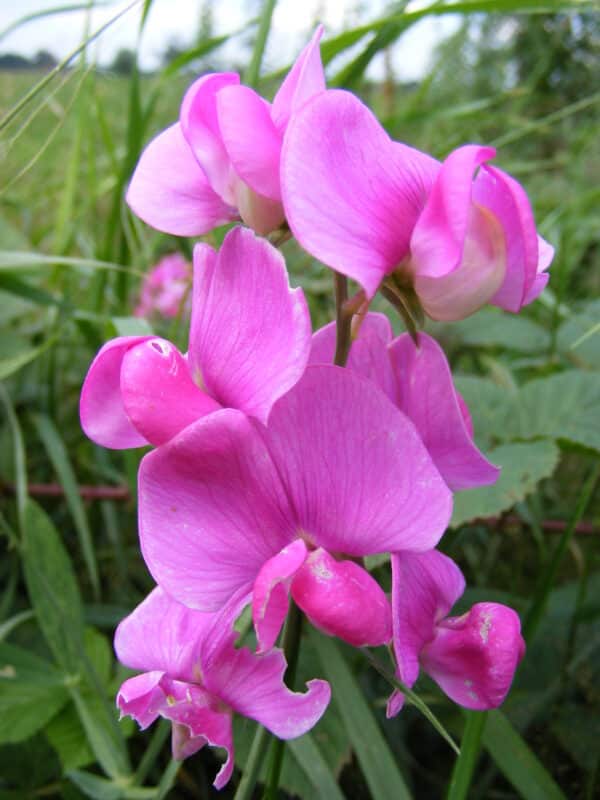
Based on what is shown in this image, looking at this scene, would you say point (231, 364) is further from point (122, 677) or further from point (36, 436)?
point (36, 436)

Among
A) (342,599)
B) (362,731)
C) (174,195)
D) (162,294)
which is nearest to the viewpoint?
(342,599)

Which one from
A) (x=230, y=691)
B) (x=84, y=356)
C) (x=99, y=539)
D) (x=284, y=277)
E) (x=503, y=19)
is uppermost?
(x=503, y=19)

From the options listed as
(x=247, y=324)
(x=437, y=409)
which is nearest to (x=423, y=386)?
(x=437, y=409)

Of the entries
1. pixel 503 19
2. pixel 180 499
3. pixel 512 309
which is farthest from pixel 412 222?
pixel 503 19

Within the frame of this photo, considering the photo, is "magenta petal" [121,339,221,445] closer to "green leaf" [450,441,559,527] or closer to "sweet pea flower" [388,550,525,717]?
"sweet pea flower" [388,550,525,717]

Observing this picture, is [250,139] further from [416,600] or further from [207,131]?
[416,600]

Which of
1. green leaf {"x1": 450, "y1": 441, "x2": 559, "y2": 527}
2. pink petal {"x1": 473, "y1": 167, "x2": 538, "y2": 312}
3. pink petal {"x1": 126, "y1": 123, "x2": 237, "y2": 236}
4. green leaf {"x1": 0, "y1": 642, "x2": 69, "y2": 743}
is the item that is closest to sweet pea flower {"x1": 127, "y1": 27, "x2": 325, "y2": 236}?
pink petal {"x1": 126, "y1": 123, "x2": 237, "y2": 236}
